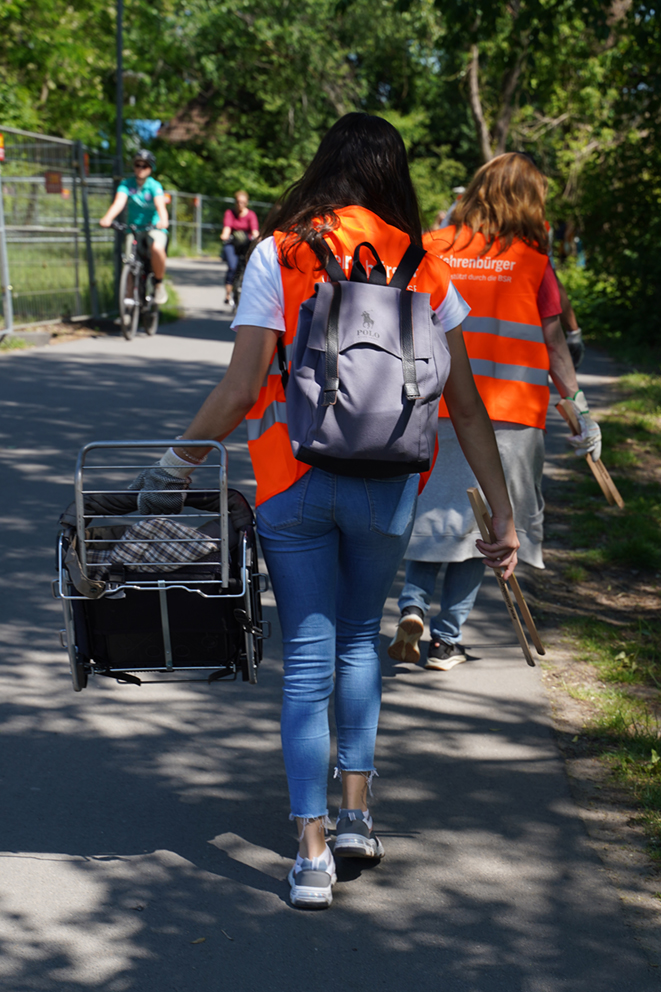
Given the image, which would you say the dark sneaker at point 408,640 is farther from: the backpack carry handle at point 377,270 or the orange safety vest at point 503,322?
the backpack carry handle at point 377,270

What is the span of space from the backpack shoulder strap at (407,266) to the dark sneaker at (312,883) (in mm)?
1460

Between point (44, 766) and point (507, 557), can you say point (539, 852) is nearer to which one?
point (507, 557)

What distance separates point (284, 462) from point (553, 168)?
37153mm

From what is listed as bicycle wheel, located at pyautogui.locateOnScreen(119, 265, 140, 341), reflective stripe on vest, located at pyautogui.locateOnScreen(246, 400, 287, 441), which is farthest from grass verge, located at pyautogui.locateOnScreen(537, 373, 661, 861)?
bicycle wheel, located at pyautogui.locateOnScreen(119, 265, 140, 341)

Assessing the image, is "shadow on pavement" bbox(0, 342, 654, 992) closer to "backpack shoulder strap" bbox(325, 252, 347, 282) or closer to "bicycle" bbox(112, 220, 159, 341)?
"backpack shoulder strap" bbox(325, 252, 347, 282)

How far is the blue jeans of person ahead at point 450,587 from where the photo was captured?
4426mm

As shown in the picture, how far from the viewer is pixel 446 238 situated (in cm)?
423

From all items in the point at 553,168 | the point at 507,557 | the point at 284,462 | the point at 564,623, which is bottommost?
the point at 564,623

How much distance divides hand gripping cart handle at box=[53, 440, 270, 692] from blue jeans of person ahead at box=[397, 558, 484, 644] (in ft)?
5.62

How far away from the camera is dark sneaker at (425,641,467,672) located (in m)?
4.48

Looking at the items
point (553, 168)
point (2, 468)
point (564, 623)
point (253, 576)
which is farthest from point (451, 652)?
point (553, 168)

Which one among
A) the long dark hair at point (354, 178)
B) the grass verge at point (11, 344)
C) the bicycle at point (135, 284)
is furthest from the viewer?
the bicycle at point (135, 284)

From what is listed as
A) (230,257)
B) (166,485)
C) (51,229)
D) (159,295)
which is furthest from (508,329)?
(230,257)

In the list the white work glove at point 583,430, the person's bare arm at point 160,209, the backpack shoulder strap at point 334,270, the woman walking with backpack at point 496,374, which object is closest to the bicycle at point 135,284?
the person's bare arm at point 160,209
